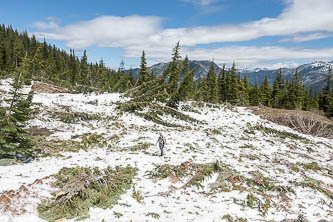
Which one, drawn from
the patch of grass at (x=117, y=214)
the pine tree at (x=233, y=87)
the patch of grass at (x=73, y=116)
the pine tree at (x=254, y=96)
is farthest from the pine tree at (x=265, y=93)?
the patch of grass at (x=117, y=214)

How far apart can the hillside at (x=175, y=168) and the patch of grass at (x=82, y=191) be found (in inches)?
7.0

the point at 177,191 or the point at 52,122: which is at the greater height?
the point at 52,122

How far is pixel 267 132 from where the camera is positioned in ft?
78.3

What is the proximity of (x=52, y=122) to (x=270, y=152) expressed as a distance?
58.3 ft

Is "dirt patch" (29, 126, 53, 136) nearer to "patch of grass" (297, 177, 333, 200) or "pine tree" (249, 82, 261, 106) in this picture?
"patch of grass" (297, 177, 333, 200)

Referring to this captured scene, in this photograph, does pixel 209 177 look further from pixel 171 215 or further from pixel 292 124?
pixel 292 124

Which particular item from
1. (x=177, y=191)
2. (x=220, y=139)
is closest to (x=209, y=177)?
(x=177, y=191)

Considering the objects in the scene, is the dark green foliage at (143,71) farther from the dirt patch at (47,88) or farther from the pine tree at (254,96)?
the pine tree at (254,96)

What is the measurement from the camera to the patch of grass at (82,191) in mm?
7240

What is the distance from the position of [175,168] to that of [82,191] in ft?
16.3

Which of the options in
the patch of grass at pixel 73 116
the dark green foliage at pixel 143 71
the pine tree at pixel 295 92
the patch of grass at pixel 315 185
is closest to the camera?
the patch of grass at pixel 315 185

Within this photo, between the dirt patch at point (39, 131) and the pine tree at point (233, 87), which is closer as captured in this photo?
the dirt patch at point (39, 131)

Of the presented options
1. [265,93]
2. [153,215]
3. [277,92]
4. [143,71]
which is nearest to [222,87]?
[265,93]

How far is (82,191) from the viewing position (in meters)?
8.11
